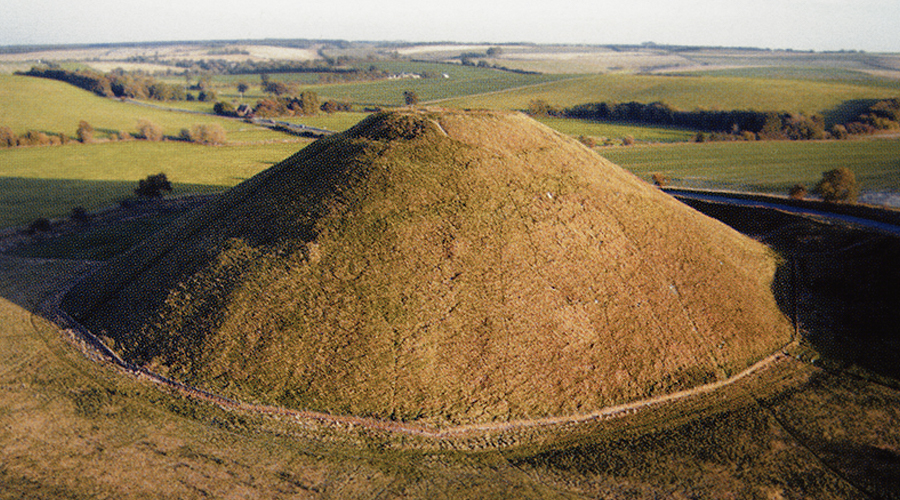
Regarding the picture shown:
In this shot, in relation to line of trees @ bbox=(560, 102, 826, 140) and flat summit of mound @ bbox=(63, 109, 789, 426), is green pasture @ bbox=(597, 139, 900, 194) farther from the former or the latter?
flat summit of mound @ bbox=(63, 109, 789, 426)

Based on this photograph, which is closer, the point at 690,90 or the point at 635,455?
the point at 635,455

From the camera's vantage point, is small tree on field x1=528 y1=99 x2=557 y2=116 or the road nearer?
the road

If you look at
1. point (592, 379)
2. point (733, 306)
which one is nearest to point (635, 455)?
point (592, 379)

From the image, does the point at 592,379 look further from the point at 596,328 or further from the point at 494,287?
the point at 494,287

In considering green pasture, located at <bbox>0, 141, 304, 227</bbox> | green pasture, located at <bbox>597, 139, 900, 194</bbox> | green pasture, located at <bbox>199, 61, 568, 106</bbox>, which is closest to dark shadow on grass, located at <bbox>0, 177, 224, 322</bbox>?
green pasture, located at <bbox>0, 141, 304, 227</bbox>

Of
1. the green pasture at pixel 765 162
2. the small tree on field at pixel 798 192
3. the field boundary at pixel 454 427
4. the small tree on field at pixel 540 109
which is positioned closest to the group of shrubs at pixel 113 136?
the small tree on field at pixel 540 109

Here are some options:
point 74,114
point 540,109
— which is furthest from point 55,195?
point 540,109
